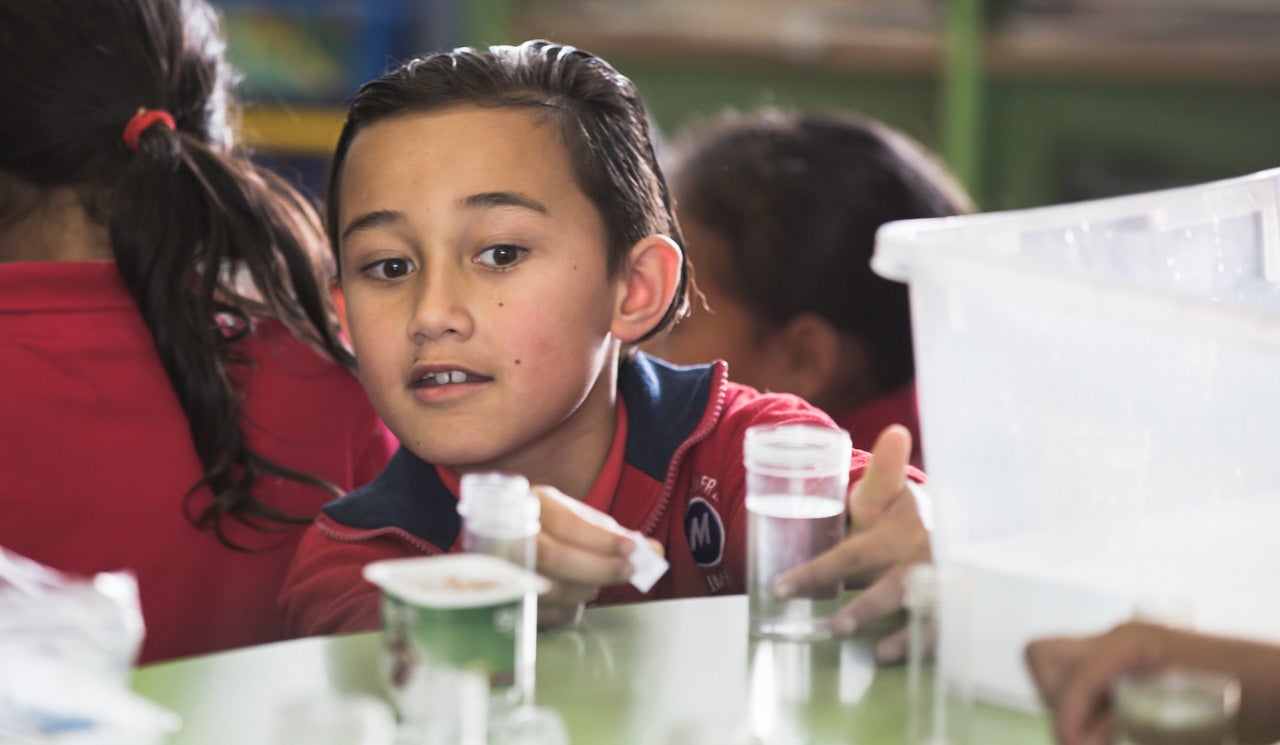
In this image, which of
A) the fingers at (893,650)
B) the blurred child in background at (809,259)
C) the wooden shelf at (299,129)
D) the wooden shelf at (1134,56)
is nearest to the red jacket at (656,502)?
the fingers at (893,650)

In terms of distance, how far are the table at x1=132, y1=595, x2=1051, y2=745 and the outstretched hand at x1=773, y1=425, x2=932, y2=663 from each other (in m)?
0.02

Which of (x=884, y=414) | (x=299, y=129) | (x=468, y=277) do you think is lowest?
(x=884, y=414)

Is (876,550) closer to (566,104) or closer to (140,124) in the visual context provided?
(566,104)

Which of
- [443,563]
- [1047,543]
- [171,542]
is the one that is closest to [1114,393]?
[1047,543]

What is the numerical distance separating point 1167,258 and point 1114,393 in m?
0.20

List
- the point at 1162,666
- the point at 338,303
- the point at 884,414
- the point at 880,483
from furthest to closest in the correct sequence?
the point at 884,414 → the point at 338,303 → the point at 880,483 → the point at 1162,666

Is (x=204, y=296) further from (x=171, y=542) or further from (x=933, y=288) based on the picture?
(x=933, y=288)

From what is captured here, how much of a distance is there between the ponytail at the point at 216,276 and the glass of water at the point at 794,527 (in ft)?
1.65

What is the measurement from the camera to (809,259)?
1.79 m

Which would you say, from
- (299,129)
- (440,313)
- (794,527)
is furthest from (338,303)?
(299,129)

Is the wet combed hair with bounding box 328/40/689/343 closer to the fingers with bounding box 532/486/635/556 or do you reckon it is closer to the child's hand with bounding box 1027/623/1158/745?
the fingers with bounding box 532/486/635/556

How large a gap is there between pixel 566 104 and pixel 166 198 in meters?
0.35

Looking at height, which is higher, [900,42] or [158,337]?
[900,42]

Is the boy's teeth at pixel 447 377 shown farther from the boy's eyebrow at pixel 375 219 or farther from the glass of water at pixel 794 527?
the glass of water at pixel 794 527
